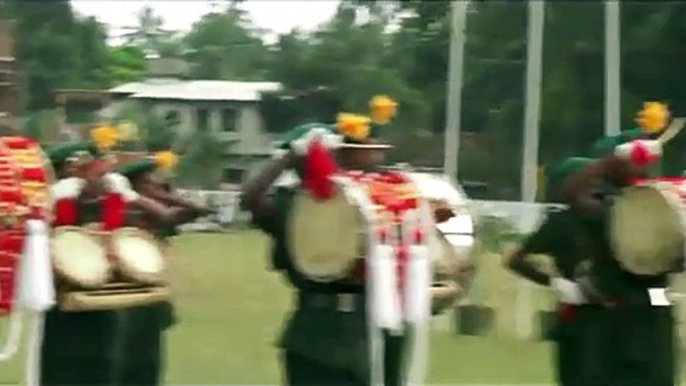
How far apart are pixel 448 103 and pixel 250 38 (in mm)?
1658

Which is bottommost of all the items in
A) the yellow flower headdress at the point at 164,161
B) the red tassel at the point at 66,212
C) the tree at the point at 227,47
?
the red tassel at the point at 66,212

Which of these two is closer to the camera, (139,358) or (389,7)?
(139,358)

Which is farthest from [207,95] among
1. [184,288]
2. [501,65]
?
[501,65]

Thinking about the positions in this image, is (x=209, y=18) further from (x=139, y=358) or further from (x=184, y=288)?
(x=139, y=358)

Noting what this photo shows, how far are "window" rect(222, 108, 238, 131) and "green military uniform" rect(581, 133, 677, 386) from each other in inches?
256

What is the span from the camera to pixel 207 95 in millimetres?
13812

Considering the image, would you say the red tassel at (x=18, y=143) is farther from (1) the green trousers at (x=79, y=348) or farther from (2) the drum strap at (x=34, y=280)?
(1) the green trousers at (x=79, y=348)

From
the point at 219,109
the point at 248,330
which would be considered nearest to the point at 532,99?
the point at 219,109

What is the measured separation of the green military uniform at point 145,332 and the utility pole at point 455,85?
6.46m

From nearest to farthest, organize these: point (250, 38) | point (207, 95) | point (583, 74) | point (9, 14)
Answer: point (9, 14), point (207, 95), point (250, 38), point (583, 74)

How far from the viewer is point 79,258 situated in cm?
704

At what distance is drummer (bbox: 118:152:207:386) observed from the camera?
7570 millimetres

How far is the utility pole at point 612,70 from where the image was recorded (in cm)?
1477

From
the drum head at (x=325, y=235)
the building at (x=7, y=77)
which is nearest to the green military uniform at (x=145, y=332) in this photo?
the drum head at (x=325, y=235)
